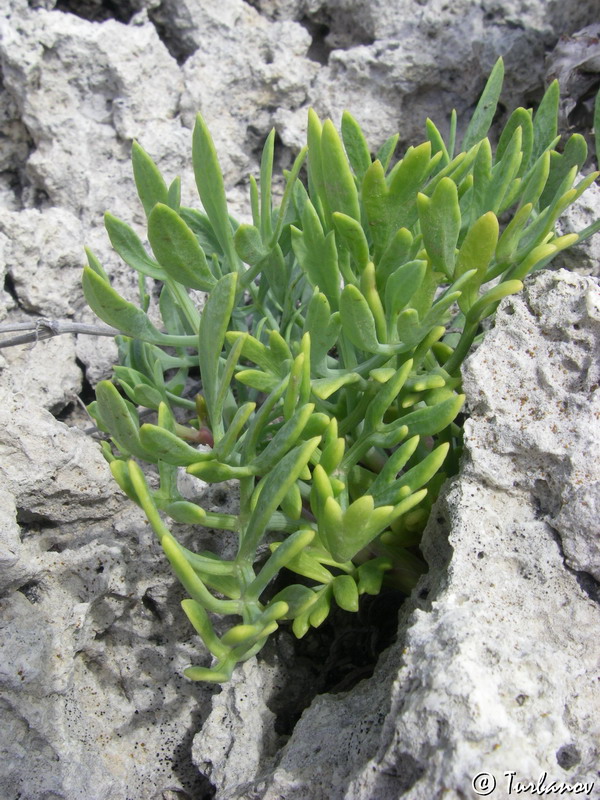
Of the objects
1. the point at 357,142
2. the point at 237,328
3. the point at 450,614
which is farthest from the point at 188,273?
the point at 450,614

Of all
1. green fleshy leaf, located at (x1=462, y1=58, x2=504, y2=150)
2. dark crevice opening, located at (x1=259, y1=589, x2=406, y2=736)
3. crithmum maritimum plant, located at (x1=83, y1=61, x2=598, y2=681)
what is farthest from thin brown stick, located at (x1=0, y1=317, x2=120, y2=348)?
green fleshy leaf, located at (x1=462, y1=58, x2=504, y2=150)

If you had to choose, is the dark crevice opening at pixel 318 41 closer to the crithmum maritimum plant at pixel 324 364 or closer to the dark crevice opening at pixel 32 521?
the crithmum maritimum plant at pixel 324 364

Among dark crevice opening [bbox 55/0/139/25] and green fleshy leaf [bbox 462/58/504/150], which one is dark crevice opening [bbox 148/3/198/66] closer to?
dark crevice opening [bbox 55/0/139/25]

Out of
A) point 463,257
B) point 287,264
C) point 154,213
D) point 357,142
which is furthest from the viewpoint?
point 287,264

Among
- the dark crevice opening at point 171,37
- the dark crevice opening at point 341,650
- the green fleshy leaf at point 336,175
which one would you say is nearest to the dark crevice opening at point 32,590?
the dark crevice opening at point 341,650

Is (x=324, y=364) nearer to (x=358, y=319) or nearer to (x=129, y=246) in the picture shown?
(x=358, y=319)

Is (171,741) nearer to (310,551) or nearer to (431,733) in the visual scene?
(310,551)
